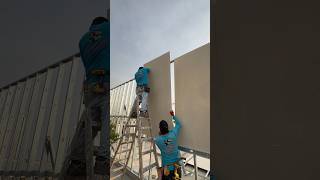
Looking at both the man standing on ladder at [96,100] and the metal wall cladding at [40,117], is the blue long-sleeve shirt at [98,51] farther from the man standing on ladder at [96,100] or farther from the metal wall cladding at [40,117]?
the metal wall cladding at [40,117]

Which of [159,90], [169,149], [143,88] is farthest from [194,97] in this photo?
[143,88]

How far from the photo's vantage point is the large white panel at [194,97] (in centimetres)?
190

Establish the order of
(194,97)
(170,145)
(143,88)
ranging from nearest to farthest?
(194,97) < (170,145) < (143,88)

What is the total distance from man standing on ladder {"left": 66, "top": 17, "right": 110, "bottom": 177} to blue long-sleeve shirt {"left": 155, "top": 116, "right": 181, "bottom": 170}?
3.46ft

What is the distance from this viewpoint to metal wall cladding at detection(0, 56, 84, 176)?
144cm

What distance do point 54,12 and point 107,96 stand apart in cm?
95

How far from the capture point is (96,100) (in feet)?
4.06

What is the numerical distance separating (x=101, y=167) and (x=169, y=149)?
4.09 ft

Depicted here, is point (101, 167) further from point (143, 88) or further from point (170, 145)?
point (143, 88)

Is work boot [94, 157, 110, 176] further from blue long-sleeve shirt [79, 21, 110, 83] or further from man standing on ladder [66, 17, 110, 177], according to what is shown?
blue long-sleeve shirt [79, 21, 110, 83]
